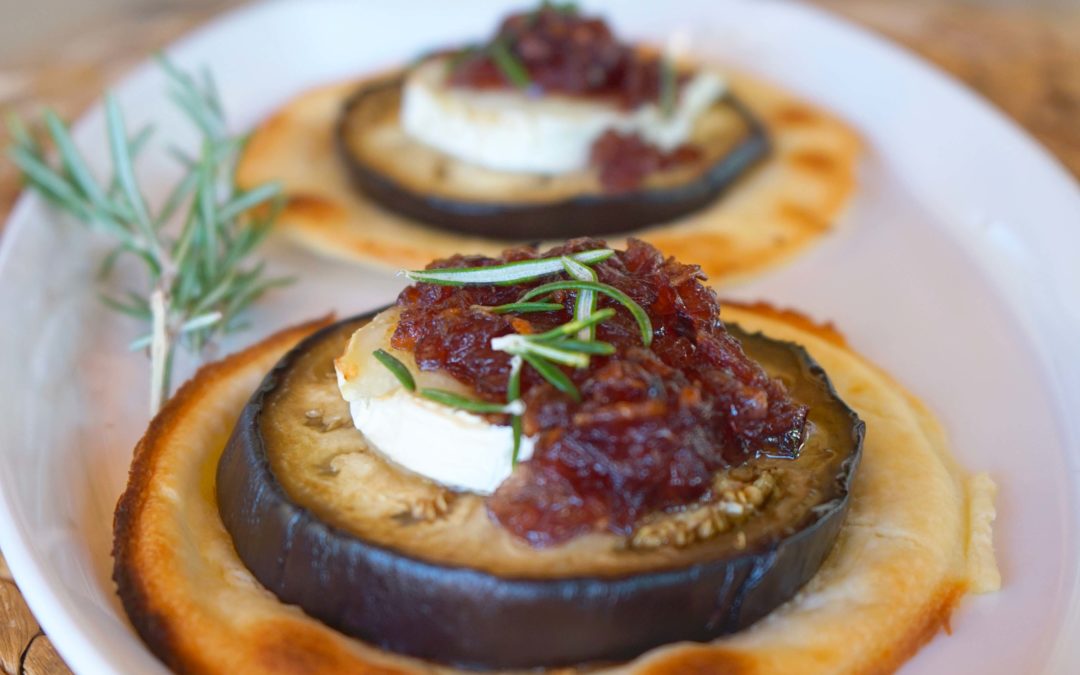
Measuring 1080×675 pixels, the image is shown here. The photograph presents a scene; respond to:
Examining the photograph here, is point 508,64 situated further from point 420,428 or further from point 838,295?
point 420,428

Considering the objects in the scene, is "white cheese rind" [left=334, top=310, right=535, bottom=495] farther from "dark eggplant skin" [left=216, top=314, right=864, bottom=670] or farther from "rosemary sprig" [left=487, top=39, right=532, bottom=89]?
"rosemary sprig" [left=487, top=39, right=532, bottom=89]

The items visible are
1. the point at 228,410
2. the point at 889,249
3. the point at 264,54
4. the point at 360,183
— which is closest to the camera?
the point at 228,410

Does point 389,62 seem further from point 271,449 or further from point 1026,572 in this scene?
point 1026,572

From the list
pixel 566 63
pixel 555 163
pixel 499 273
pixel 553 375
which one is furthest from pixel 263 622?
pixel 566 63

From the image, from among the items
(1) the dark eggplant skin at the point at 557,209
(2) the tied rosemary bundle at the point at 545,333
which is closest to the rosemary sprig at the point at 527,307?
(2) the tied rosemary bundle at the point at 545,333

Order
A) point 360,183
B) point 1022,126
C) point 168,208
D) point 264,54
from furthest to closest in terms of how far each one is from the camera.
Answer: point 264,54 → point 1022,126 → point 360,183 → point 168,208

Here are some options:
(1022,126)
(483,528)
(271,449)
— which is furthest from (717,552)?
(1022,126)

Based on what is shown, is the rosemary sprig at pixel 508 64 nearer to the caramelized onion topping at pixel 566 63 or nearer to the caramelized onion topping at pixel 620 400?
the caramelized onion topping at pixel 566 63
